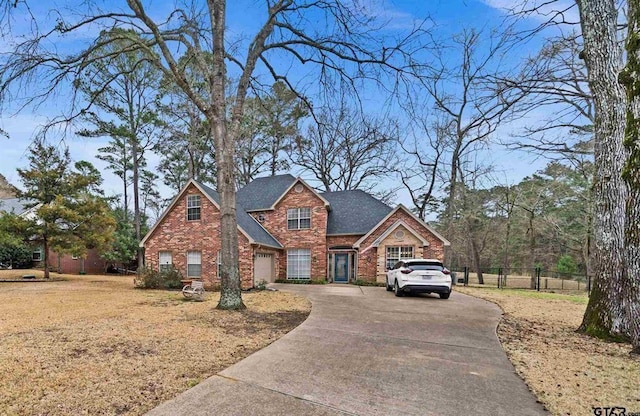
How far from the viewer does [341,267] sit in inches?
834

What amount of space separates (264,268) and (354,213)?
22.6ft

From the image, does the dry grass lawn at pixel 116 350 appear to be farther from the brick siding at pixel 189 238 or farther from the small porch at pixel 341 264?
the small porch at pixel 341 264

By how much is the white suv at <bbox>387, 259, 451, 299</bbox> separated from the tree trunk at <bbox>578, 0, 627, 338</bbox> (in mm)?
5579

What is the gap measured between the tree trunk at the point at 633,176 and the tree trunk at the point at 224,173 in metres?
8.45

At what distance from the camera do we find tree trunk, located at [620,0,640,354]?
210 inches

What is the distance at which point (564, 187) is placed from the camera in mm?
23734

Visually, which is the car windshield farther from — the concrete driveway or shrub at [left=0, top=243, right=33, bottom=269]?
shrub at [left=0, top=243, right=33, bottom=269]

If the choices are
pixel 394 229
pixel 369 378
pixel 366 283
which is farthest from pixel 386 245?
pixel 369 378

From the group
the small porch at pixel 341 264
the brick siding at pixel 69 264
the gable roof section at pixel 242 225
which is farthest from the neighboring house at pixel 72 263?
the small porch at pixel 341 264

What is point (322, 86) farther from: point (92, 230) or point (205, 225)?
point (92, 230)

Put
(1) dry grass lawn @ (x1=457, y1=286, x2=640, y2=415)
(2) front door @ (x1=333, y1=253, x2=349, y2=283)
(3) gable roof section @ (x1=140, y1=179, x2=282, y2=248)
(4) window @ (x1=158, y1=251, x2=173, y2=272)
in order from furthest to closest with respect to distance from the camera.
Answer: (2) front door @ (x1=333, y1=253, x2=349, y2=283), (4) window @ (x1=158, y1=251, x2=173, y2=272), (3) gable roof section @ (x1=140, y1=179, x2=282, y2=248), (1) dry grass lawn @ (x1=457, y1=286, x2=640, y2=415)

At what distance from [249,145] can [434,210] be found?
59.3 feet

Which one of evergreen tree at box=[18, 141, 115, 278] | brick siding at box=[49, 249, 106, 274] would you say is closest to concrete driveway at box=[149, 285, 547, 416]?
evergreen tree at box=[18, 141, 115, 278]

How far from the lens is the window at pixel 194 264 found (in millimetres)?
18312
